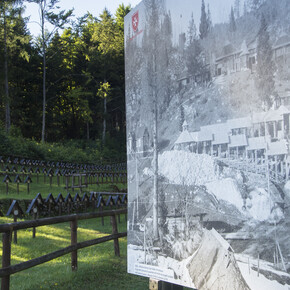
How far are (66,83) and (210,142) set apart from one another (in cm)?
4177

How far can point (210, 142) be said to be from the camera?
6.36 feet

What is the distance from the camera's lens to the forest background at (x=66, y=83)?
31.3 m

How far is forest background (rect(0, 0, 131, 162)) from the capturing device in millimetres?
31328

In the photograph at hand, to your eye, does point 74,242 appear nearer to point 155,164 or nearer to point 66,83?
point 155,164

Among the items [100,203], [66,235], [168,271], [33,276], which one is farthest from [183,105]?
[100,203]

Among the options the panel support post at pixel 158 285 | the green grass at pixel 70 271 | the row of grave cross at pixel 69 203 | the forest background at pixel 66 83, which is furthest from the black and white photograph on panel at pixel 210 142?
the forest background at pixel 66 83

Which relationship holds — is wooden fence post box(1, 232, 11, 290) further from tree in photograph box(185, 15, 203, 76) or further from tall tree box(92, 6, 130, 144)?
tall tree box(92, 6, 130, 144)

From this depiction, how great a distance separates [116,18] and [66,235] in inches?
1629

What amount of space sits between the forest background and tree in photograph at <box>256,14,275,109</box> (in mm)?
27824

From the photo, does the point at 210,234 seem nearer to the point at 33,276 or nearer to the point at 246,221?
the point at 246,221

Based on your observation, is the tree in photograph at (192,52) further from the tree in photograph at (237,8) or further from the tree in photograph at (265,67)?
the tree in photograph at (265,67)

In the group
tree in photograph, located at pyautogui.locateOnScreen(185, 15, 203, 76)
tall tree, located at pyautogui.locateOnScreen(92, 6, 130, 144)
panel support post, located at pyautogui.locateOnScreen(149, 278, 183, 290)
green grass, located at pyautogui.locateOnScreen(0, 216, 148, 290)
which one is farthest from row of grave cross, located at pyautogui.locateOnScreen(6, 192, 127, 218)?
tall tree, located at pyautogui.locateOnScreen(92, 6, 130, 144)

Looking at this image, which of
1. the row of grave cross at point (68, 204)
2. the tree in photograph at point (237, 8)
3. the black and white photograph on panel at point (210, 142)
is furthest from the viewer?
the row of grave cross at point (68, 204)

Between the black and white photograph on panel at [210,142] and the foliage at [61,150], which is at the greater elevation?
the foliage at [61,150]
